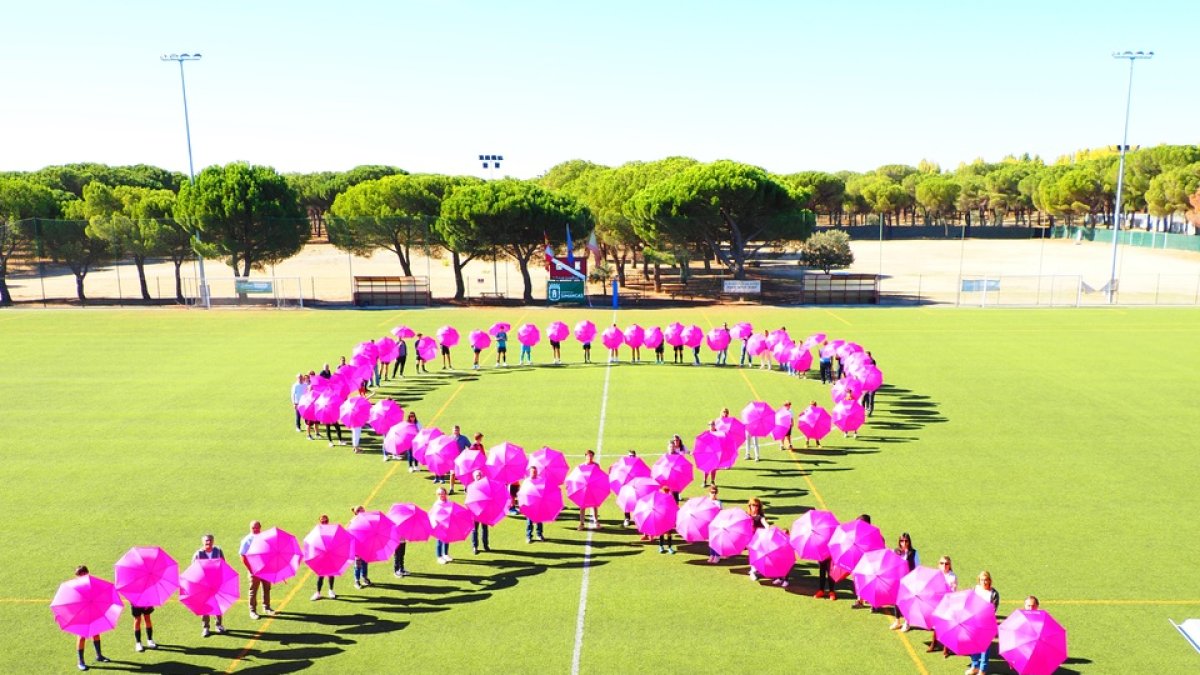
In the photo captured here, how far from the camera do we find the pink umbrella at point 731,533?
14.3 m

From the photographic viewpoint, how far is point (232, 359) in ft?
114

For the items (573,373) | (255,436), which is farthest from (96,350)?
(573,373)

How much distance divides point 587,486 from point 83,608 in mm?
8641

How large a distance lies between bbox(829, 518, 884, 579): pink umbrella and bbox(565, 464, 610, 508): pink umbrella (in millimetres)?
4821

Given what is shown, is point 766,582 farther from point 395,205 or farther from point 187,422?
point 395,205

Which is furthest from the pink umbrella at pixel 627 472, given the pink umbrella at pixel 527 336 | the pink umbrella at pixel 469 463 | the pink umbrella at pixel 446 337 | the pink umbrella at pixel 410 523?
the pink umbrella at pixel 527 336

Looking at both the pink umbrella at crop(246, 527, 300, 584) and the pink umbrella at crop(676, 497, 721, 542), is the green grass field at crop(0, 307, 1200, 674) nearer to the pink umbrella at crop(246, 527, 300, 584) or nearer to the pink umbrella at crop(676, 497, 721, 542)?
the pink umbrella at crop(676, 497, 721, 542)

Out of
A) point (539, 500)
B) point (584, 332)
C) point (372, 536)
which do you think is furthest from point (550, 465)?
point (584, 332)

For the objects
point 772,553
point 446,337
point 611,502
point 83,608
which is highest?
point 446,337

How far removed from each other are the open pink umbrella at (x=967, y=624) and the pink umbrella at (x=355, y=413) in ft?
49.8

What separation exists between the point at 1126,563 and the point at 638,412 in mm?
13739

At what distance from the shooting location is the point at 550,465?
16.7 m

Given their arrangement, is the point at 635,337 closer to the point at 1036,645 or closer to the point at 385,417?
the point at 385,417

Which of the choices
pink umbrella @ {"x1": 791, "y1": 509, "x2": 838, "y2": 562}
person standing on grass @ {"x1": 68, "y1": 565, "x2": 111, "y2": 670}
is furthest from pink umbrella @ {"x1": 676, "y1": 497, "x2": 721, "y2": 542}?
person standing on grass @ {"x1": 68, "y1": 565, "x2": 111, "y2": 670}
